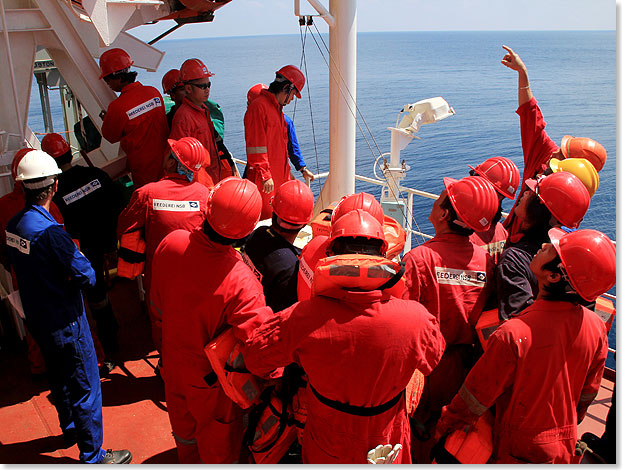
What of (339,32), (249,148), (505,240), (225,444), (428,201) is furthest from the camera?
(428,201)

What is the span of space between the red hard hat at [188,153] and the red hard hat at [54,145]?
36.3 inches

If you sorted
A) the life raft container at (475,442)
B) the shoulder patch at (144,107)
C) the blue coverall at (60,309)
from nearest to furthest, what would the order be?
1. the life raft container at (475,442)
2. the blue coverall at (60,309)
3. the shoulder patch at (144,107)

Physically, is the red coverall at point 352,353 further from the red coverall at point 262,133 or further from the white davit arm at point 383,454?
the red coverall at point 262,133

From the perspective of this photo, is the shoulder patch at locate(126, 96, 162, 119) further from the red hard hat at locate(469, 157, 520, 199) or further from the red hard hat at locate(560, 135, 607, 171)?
the red hard hat at locate(560, 135, 607, 171)

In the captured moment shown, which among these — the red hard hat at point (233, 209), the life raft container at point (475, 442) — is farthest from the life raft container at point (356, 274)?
the life raft container at point (475, 442)

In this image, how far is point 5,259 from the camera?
3.67 meters

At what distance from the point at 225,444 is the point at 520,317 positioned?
1603mm

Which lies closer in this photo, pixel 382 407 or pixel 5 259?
pixel 382 407

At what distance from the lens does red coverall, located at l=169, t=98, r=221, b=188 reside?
174 inches

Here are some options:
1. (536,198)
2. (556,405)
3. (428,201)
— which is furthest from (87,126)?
(428,201)

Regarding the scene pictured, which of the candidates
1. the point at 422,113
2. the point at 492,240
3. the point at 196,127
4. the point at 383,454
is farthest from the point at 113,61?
the point at 422,113

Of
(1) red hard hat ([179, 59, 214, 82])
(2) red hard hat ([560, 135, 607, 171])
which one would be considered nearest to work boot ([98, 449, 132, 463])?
(1) red hard hat ([179, 59, 214, 82])

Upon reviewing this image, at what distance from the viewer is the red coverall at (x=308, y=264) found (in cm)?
261

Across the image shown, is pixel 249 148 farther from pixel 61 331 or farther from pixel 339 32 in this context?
pixel 61 331
